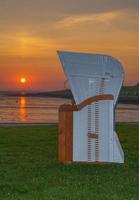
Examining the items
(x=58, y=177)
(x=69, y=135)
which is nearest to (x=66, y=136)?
(x=69, y=135)

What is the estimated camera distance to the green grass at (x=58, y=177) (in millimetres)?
7598

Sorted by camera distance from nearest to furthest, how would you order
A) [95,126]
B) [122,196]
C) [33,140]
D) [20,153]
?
[122,196], [95,126], [20,153], [33,140]

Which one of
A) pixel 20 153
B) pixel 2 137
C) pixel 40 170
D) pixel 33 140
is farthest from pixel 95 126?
pixel 2 137

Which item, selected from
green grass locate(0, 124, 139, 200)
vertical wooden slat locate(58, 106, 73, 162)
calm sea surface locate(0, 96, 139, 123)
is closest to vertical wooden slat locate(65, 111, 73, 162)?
vertical wooden slat locate(58, 106, 73, 162)

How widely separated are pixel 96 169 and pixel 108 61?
214 cm

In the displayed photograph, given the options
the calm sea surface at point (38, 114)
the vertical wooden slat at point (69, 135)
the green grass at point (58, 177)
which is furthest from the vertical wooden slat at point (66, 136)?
the calm sea surface at point (38, 114)

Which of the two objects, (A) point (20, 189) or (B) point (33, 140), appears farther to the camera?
(B) point (33, 140)

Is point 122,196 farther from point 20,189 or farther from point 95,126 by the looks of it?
point 95,126

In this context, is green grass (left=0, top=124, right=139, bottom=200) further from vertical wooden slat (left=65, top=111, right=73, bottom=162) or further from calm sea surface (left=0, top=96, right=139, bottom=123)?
calm sea surface (left=0, top=96, right=139, bottom=123)

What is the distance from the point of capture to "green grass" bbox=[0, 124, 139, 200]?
24.9ft

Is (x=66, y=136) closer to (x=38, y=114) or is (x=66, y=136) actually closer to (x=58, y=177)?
(x=58, y=177)

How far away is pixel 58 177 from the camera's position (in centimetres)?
895

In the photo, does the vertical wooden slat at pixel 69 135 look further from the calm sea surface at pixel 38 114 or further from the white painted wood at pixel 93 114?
the calm sea surface at pixel 38 114

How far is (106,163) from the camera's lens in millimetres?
10453
